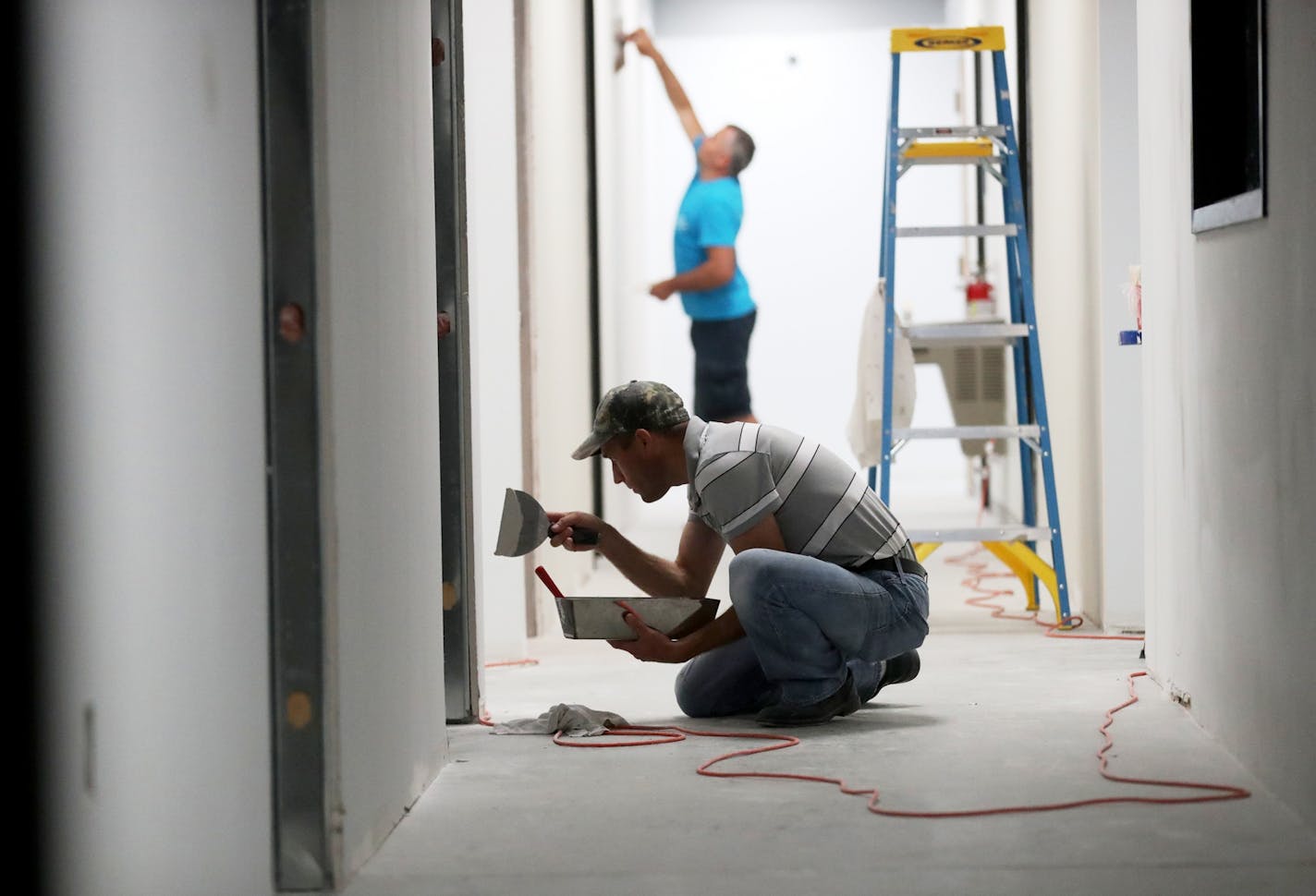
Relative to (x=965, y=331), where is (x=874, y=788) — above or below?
below

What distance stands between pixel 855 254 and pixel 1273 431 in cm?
771

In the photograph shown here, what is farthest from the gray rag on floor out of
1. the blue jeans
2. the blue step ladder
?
the blue step ladder

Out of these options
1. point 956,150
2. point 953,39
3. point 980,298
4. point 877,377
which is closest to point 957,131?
point 956,150

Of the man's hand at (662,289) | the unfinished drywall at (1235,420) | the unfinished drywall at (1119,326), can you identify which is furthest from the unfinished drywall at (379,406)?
the man's hand at (662,289)

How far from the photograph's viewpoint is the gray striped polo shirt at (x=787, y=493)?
2.82m

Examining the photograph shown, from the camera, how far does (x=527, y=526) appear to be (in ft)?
9.61

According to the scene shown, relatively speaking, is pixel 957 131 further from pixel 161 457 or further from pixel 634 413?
pixel 161 457

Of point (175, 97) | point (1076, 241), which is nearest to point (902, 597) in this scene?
point (175, 97)

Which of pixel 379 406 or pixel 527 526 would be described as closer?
pixel 379 406

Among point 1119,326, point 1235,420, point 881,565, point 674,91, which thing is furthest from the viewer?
point 674,91

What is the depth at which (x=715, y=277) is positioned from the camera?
18.7 ft

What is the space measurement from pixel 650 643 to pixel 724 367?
3.17 meters

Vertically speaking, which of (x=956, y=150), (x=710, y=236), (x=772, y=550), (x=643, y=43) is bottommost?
(x=772, y=550)

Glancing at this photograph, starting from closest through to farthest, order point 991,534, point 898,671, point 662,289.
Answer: point 898,671
point 991,534
point 662,289
